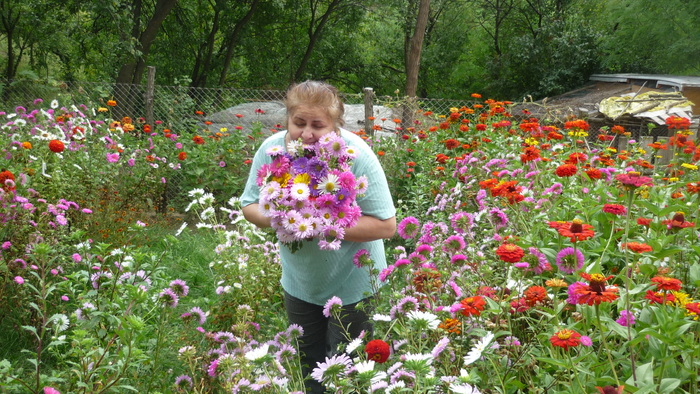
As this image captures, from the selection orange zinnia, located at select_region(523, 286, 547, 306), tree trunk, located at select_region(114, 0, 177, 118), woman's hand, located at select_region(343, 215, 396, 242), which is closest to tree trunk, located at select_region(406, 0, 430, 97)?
tree trunk, located at select_region(114, 0, 177, 118)

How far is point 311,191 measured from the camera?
5.64 feet

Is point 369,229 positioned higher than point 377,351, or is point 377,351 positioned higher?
point 369,229

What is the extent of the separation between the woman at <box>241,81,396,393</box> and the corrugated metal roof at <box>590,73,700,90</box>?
13558mm

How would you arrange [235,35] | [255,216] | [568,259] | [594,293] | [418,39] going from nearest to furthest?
1. [594,293]
2. [568,259]
3. [255,216]
4. [418,39]
5. [235,35]

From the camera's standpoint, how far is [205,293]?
13.3ft

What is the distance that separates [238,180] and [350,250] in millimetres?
4363

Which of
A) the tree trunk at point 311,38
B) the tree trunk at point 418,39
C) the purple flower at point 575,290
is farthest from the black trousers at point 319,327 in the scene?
the tree trunk at point 311,38

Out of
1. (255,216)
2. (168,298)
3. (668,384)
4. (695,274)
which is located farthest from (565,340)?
(168,298)

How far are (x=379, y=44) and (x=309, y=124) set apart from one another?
22.9 m

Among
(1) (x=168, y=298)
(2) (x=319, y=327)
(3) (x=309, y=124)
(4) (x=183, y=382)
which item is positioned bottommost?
(4) (x=183, y=382)

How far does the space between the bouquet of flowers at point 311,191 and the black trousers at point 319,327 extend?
52 centimetres

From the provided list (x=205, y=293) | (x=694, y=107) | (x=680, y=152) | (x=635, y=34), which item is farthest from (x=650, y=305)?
(x=635, y=34)

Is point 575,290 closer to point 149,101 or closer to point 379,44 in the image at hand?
point 149,101

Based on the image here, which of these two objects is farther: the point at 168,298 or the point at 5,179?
the point at 5,179
